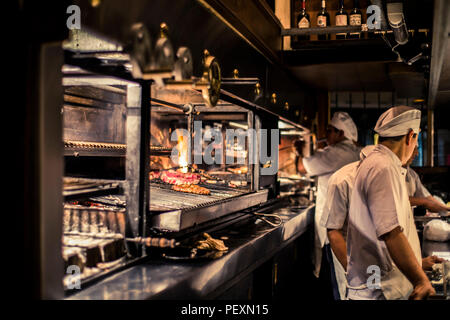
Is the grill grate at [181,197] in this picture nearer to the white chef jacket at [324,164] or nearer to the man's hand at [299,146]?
the white chef jacket at [324,164]

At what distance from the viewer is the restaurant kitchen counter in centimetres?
179

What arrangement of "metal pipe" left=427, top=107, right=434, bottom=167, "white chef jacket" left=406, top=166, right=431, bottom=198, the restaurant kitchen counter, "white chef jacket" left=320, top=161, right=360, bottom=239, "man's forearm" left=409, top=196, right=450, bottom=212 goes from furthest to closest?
"metal pipe" left=427, top=107, right=434, bottom=167 → "white chef jacket" left=406, top=166, right=431, bottom=198 → "man's forearm" left=409, top=196, right=450, bottom=212 → "white chef jacket" left=320, top=161, right=360, bottom=239 → the restaurant kitchen counter

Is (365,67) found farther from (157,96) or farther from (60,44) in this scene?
(60,44)

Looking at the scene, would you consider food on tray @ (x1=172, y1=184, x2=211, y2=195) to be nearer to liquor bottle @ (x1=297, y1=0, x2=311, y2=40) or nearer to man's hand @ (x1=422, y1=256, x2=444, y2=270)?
man's hand @ (x1=422, y1=256, x2=444, y2=270)

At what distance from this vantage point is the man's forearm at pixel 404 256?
2.01 m

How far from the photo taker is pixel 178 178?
345cm

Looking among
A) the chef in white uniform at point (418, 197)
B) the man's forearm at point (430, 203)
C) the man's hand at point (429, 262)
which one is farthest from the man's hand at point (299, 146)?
the man's hand at point (429, 262)

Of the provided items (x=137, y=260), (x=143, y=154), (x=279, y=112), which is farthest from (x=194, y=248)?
(x=279, y=112)

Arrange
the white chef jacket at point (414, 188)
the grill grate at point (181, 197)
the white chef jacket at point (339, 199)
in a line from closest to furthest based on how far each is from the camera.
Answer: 1. the grill grate at point (181, 197)
2. the white chef jacket at point (339, 199)
3. the white chef jacket at point (414, 188)

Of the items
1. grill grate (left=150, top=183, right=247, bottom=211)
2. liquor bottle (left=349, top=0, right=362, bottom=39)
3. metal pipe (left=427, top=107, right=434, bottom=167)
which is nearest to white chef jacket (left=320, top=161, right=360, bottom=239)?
grill grate (left=150, top=183, right=247, bottom=211)

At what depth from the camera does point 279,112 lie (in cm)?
479

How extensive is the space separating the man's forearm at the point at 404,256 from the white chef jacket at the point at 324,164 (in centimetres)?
304

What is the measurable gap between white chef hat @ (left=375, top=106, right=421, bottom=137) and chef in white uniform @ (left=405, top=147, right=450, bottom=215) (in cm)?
129
